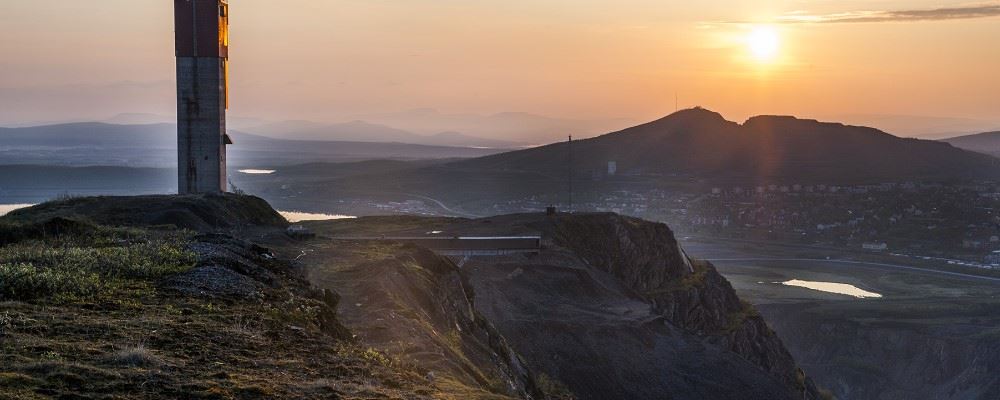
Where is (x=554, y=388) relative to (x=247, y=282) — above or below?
below

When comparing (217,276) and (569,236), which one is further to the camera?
A: (569,236)

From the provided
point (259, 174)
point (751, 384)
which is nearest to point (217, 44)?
point (751, 384)

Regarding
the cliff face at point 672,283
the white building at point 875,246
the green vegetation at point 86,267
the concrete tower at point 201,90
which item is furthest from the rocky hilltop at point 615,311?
the white building at point 875,246

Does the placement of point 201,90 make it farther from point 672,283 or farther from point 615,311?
point 672,283

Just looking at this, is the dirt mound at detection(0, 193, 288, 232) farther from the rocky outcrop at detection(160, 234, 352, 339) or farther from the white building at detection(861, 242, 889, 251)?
the white building at detection(861, 242, 889, 251)

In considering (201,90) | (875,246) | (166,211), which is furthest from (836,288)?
(166,211)

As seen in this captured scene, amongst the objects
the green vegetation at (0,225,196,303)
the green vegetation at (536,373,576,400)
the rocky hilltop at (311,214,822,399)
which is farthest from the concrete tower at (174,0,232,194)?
the green vegetation at (0,225,196,303)

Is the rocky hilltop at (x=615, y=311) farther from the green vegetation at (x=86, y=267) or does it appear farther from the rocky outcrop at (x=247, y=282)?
the green vegetation at (x=86, y=267)

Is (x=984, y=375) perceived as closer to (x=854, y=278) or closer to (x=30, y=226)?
(x=854, y=278)
